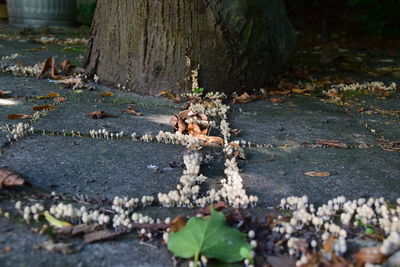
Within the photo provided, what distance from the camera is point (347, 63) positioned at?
4984 mm

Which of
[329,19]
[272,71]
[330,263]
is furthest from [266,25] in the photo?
[329,19]

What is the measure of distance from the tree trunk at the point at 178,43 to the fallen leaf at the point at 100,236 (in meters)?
1.94

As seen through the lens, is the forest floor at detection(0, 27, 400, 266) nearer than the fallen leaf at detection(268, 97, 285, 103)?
Yes

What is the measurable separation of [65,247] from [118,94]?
206cm

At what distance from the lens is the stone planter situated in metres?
7.13

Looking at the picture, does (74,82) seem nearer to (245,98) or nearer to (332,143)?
(245,98)

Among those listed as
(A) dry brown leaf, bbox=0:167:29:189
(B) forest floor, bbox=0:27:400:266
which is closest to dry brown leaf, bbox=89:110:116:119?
(B) forest floor, bbox=0:27:400:266

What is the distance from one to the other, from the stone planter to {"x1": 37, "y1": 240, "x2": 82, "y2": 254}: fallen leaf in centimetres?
668

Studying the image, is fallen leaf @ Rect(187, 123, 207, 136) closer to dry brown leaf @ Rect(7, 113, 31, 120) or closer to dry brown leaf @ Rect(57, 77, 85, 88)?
dry brown leaf @ Rect(7, 113, 31, 120)

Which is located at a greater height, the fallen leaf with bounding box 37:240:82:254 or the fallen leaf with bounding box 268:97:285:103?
the fallen leaf with bounding box 37:240:82:254

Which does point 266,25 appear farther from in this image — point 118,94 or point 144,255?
point 144,255

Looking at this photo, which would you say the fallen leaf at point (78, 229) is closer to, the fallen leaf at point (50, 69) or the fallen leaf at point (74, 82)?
the fallen leaf at point (74, 82)

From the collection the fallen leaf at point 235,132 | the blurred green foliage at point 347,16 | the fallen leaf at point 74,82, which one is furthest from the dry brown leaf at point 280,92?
Result: the blurred green foliage at point 347,16

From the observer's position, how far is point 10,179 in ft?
4.96
